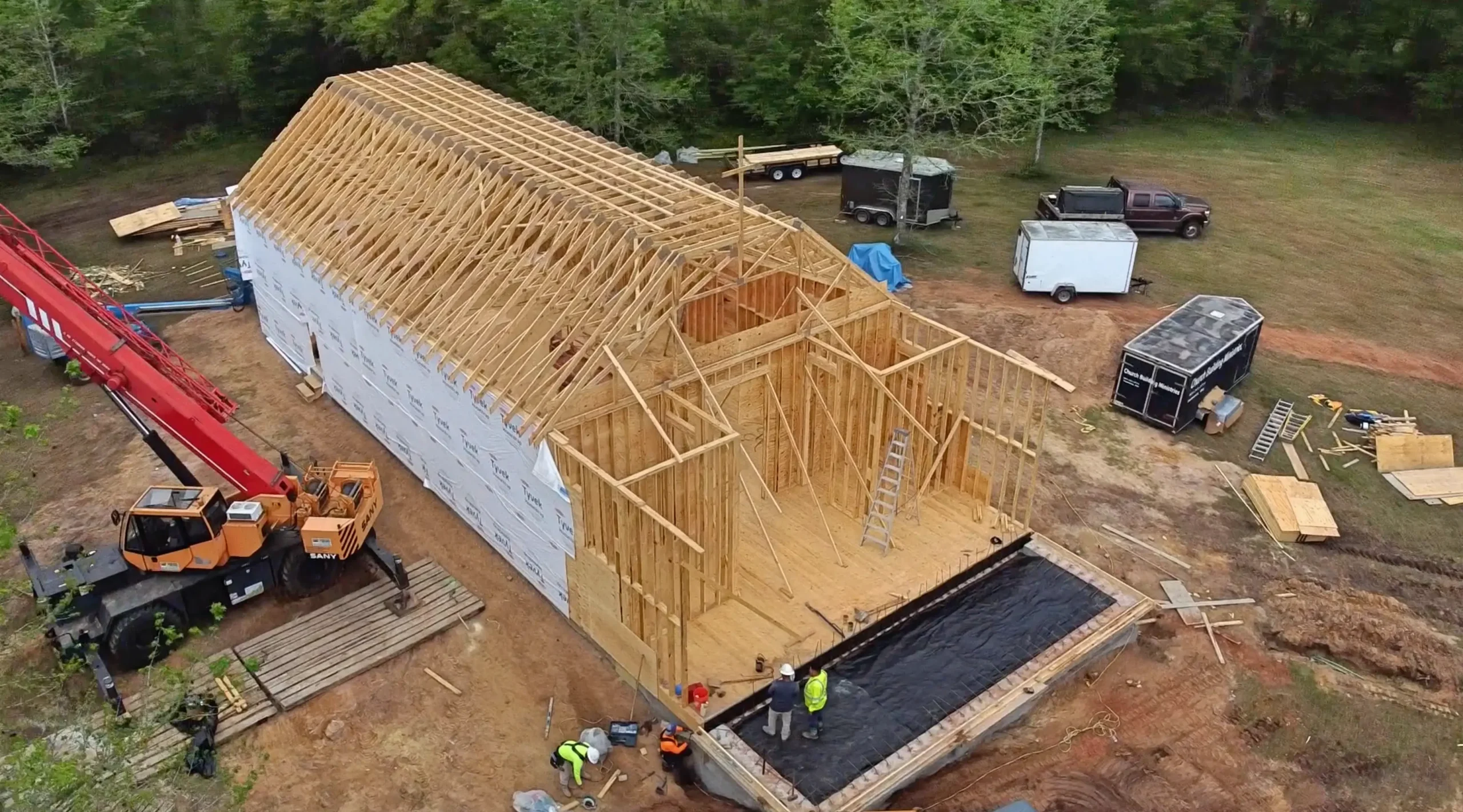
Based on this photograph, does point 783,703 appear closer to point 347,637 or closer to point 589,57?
point 347,637

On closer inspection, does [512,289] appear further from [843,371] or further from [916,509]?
[916,509]

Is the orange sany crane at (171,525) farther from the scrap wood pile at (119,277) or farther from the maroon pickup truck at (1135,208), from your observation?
the maroon pickup truck at (1135,208)

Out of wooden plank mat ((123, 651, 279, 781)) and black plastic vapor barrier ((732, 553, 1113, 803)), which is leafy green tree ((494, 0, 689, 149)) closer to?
black plastic vapor barrier ((732, 553, 1113, 803))

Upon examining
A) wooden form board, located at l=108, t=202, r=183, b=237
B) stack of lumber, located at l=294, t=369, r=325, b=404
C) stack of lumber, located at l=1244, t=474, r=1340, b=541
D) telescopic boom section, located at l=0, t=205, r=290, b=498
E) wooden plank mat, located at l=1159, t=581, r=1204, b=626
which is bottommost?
wooden plank mat, located at l=1159, t=581, r=1204, b=626

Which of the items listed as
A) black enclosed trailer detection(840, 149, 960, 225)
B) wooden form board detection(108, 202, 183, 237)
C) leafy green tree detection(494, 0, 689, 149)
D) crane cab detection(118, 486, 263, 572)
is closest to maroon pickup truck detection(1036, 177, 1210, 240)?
black enclosed trailer detection(840, 149, 960, 225)

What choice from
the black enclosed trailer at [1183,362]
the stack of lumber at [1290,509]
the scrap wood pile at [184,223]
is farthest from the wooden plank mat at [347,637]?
the scrap wood pile at [184,223]
